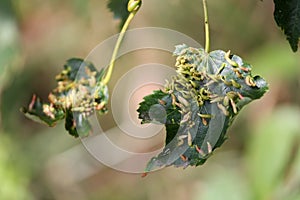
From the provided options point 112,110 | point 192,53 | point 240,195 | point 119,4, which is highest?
point 119,4

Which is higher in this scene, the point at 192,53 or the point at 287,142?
the point at 192,53

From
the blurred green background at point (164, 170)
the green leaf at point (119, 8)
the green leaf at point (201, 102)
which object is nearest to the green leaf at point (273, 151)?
the blurred green background at point (164, 170)

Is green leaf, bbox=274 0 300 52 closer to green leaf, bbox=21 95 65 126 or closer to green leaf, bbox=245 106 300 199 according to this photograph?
green leaf, bbox=21 95 65 126

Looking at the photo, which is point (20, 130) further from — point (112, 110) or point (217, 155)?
point (217, 155)

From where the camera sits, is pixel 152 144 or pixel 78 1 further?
pixel 152 144

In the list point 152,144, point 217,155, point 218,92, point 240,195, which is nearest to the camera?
point 218,92

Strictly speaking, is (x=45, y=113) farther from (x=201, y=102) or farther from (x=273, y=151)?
(x=273, y=151)

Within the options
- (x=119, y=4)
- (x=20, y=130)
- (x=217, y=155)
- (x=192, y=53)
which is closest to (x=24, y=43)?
(x=20, y=130)

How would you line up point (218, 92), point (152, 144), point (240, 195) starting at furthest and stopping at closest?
point (152, 144), point (240, 195), point (218, 92)
